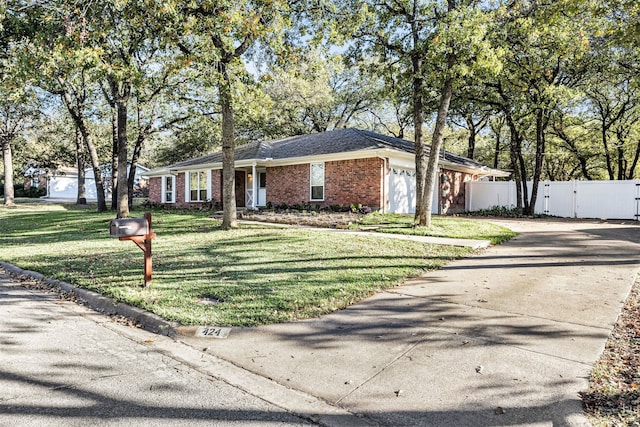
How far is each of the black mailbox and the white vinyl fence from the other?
2117 cm

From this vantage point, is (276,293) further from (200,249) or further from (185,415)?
(200,249)

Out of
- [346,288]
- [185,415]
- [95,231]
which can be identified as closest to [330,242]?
[346,288]

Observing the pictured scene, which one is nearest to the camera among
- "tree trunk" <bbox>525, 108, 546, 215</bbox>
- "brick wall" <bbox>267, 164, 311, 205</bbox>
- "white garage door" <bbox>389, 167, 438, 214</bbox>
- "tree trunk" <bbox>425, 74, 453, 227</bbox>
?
"tree trunk" <bbox>425, 74, 453, 227</bbox>

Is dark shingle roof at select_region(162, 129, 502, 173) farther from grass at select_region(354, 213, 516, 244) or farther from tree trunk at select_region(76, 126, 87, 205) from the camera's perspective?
tree trunk at select_region(76, 126, 87, 205)

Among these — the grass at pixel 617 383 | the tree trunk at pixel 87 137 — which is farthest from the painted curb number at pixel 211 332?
the tree trunk at pixel 87 137

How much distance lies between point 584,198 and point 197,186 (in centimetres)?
2150

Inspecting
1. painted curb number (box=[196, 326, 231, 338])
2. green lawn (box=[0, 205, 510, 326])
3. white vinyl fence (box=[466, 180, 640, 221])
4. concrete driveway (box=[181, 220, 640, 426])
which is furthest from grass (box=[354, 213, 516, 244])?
white vinyl fence (box=[466, 180, 640, 221])

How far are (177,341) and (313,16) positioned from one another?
11195 millimetres

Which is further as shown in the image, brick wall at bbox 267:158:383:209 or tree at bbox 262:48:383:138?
tree at bbox 262:48:383:138

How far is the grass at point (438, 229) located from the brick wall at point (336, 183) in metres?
2.24

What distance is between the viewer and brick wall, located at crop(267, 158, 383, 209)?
55.7 feet

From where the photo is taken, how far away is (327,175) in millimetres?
18734

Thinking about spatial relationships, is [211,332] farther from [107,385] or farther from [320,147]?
[320,147]

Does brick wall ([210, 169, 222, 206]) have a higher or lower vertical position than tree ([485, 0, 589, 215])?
lower
